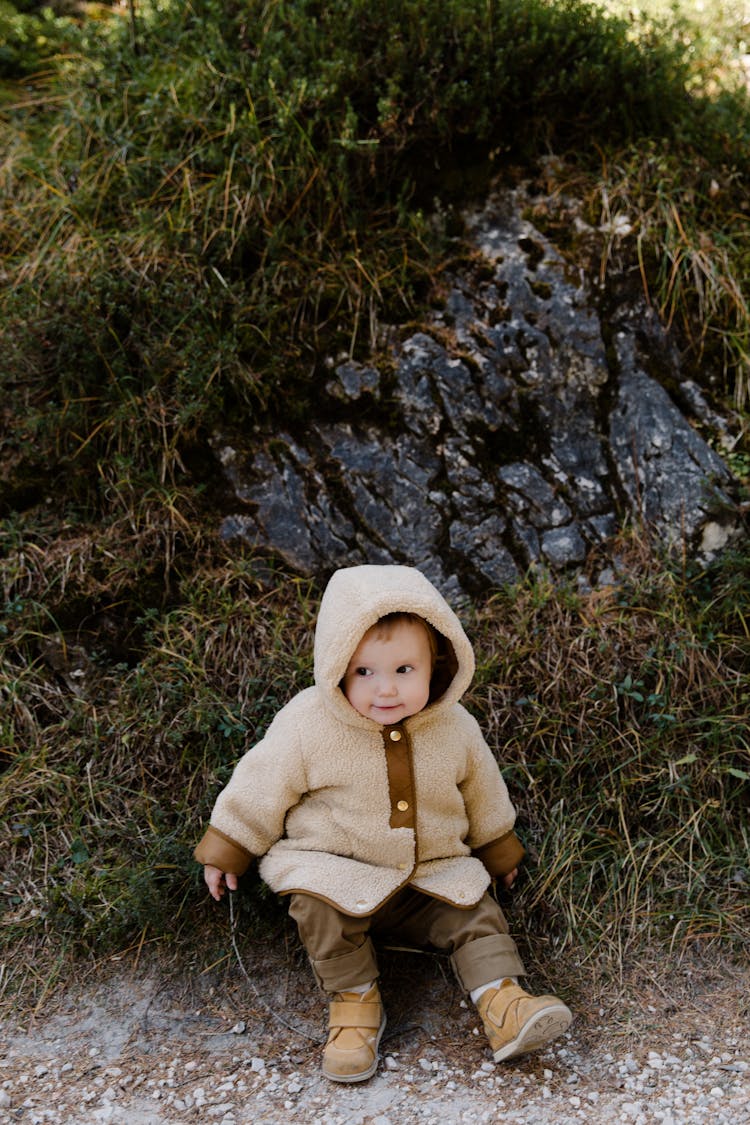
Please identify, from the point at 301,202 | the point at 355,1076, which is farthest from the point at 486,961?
the point at 301,202

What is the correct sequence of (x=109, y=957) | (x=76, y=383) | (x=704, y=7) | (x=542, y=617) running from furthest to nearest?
(x=704, y=7), (x=76, y=383), (x=542, y=617), (x=109, y=957)

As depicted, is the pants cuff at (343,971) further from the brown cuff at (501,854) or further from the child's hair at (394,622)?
the child's hair at (394,622)

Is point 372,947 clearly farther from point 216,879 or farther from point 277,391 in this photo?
point 277,391

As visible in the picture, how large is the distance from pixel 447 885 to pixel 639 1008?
62cm

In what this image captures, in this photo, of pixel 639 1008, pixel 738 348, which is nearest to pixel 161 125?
pixel 738 348

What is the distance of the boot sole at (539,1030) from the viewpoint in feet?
7.34

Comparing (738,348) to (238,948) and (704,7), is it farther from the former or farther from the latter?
(238,948)

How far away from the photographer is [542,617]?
321 cm

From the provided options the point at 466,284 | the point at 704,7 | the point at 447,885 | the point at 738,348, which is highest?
the point at 704,7

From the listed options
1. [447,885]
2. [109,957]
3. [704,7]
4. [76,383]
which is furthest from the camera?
[704,7]

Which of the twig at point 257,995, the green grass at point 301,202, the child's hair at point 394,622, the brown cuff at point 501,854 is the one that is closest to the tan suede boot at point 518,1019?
the brown cuff at point 501,854

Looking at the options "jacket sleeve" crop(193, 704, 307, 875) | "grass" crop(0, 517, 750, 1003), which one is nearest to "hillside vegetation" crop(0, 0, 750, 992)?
"grass" crop(0, 517, 750, 1003)

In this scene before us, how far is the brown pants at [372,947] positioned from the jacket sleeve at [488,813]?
0.48 ft

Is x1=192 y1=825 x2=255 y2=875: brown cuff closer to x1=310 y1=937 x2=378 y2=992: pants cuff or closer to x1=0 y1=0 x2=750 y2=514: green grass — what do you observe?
x1=310 y1=937 x2=378 y2=992: pants cuff
